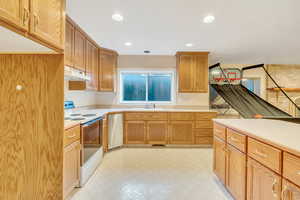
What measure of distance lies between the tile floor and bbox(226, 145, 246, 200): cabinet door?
286mm

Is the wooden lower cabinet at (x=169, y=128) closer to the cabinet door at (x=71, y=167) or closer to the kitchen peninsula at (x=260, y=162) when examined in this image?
the kitchen peninsula at (x=260, y=162)

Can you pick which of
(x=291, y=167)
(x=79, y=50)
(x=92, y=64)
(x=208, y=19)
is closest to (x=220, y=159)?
(x=291, y=167)

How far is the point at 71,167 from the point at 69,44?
183cm

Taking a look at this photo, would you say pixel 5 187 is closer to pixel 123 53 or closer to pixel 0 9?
pixel 0 9

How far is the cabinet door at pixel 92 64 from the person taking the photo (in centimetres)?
318

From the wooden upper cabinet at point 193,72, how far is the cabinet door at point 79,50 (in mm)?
2319

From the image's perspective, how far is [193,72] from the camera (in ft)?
13.2

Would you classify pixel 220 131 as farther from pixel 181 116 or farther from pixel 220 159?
pixel 181 116

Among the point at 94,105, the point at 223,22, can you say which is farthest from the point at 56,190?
the point at 223,22

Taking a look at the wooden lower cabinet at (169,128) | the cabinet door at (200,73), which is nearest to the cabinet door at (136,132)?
the wooden lower cabinet at (169,128)

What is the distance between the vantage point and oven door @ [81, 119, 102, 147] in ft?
7.06

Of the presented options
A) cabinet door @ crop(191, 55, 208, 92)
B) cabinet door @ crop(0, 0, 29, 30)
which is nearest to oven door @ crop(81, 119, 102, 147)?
cabinet door @ crop(0, 0, 29, 30)

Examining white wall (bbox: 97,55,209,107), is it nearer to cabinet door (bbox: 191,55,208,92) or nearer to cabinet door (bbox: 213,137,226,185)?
cabinet door (bbox: 191,55,208,92)

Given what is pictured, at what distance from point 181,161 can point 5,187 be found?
2.49 metres
